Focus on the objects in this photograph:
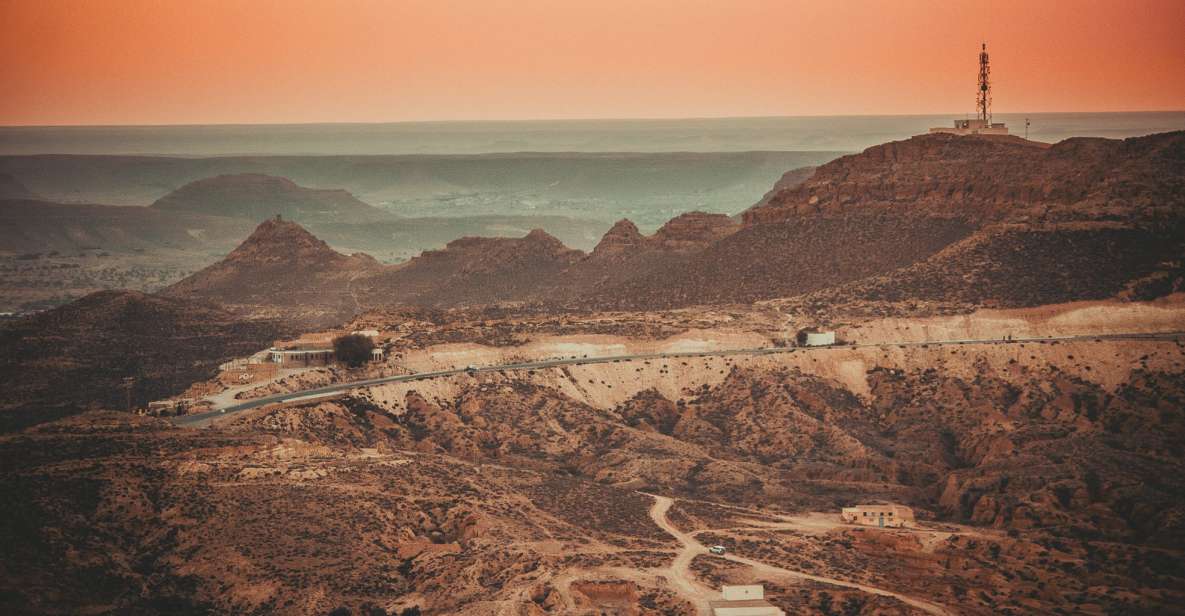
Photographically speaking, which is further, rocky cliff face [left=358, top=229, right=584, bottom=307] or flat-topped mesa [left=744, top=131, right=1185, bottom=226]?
rocky cliff face [left=358, top=229, right=584, bottom=307]

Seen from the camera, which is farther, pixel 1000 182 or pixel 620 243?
pixel 620 243

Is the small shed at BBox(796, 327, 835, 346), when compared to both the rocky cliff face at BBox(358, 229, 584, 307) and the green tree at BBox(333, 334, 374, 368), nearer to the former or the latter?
the green tree at BBox(333, 334, 374, 368)

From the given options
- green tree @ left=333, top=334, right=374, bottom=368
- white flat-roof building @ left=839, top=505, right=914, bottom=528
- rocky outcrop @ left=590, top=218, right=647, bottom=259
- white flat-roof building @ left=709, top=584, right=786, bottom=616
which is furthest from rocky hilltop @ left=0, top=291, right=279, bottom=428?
white flat-roof building @ left=709, top=584, right=786, bottom=616

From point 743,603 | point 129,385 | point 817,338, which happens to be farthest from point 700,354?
point 743,603

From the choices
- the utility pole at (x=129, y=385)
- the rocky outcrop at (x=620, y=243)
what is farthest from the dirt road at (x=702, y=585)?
the rocky outcrop at (x=620, y=243)

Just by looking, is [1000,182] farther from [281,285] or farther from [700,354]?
[281,285]

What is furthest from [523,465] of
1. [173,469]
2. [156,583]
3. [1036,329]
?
[1036,329]

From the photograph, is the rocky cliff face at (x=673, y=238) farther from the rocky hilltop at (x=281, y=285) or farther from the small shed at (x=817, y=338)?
the small shed at (x=817, y=338)

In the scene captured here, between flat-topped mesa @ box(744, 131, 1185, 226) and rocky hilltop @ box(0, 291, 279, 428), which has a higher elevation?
flat-topped mesa @ box(744, 131, 1185, 226)
